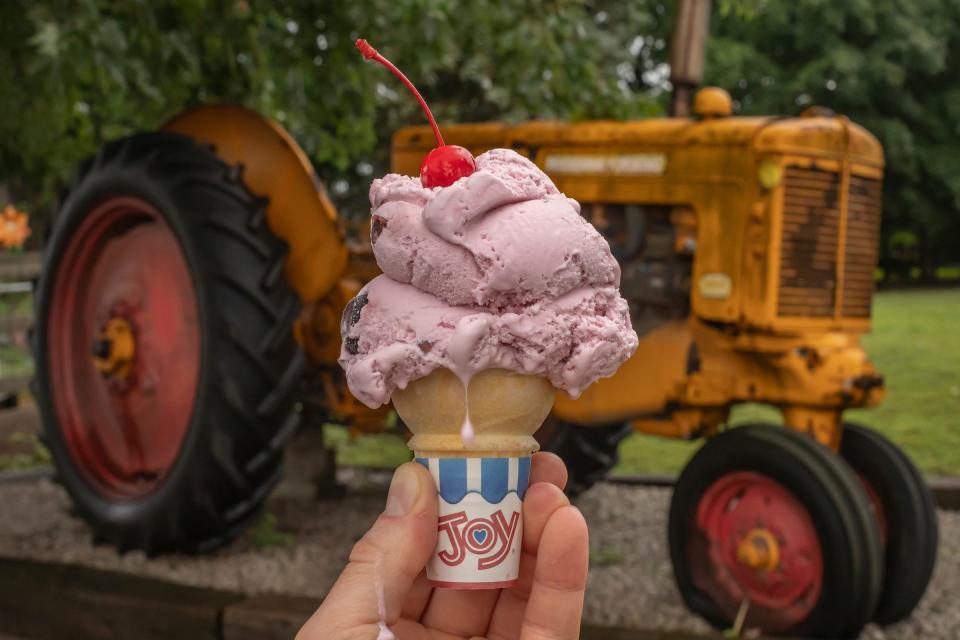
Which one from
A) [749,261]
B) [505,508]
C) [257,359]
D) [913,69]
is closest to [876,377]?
[749,261]

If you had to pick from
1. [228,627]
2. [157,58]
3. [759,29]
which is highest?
[759,29]

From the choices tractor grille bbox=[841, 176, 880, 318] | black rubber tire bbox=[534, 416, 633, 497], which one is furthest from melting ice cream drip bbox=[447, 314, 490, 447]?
black rubber tire bbox=[534, 416, 633, 497]

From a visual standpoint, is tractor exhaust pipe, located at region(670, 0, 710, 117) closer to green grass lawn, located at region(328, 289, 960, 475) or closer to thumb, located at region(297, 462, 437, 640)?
green grass lawn, located at region(328, 289, 960, 475)

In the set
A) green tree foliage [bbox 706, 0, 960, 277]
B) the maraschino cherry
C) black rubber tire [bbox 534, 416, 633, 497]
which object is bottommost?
black rubber tire [bbox 534, 416, 633, 497]

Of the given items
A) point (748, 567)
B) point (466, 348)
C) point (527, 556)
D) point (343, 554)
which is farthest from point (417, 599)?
point (343, 554)

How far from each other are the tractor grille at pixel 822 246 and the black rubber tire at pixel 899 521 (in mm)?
466

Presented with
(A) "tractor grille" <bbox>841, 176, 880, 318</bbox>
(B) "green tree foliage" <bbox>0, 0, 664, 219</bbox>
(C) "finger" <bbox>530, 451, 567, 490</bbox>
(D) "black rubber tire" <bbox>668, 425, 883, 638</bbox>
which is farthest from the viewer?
(B) "green tree foliage" <bbox>0, 0, 664, 219</bbox>

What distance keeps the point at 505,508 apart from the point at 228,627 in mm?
1693

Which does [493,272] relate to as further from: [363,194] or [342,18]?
[363,194]

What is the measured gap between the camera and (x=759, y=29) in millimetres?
19812

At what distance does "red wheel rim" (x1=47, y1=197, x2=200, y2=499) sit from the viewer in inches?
135

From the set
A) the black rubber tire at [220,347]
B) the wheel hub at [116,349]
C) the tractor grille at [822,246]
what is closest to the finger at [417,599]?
the black rubber tire at [220,347]

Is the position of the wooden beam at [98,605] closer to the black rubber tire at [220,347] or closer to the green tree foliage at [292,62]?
the black rubber tire at [220,347]

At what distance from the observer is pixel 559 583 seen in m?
1.32
